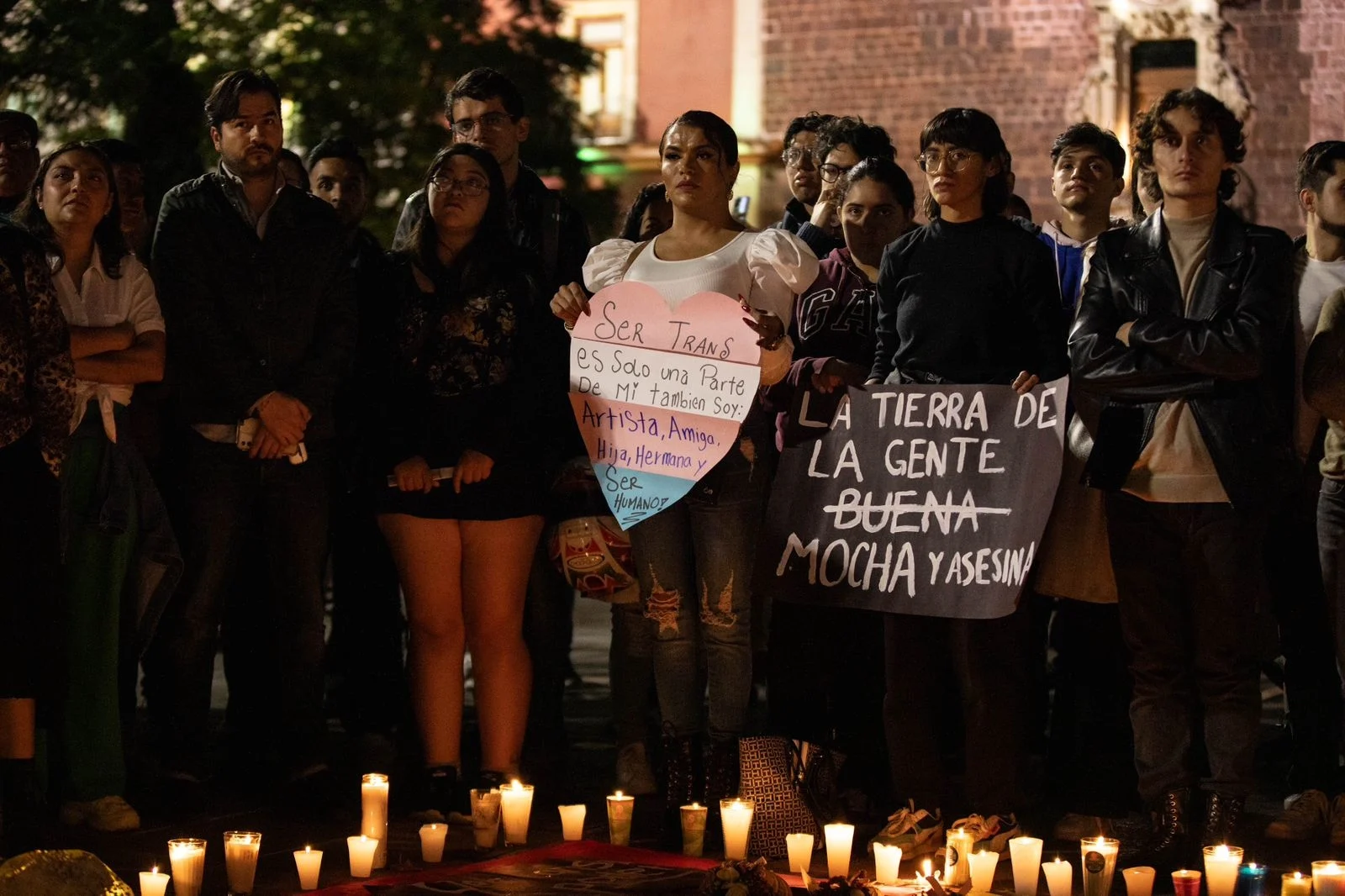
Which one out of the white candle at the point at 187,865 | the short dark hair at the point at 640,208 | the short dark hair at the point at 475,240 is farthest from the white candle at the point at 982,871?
the short dark hair at the point at 640,208

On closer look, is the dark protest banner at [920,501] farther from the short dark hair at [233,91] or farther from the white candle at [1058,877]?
the short dark hair at [233,91]

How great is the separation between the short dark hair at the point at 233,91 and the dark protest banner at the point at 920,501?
199 cm

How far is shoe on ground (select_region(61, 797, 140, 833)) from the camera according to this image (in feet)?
17.3

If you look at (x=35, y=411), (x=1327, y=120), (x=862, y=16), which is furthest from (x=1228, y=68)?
(x=35, y=411)

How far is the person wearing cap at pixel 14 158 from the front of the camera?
18.8ft

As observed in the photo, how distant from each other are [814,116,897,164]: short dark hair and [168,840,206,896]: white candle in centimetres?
317

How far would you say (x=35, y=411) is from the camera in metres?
4.91

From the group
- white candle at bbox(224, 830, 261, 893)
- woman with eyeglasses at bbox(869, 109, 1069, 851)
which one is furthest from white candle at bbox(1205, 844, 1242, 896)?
white candle at bbox(224, 830, 261, 893)

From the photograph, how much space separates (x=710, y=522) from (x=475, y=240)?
3.78 ft

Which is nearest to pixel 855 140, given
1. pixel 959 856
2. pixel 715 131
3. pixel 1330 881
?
pixel 715 131

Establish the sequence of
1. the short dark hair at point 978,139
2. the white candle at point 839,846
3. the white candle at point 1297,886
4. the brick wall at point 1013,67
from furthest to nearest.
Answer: the brick wall at point 1013,67 → the short dark hair at point 978,139 → the white candle at point 839,846 → the white candle at point 1297,886

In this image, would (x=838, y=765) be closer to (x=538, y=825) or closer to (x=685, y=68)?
(x=538, y=825)

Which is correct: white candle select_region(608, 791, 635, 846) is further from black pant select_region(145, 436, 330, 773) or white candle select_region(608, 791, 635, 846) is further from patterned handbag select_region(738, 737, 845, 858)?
black pant select_region(145, 436, 330, 773)

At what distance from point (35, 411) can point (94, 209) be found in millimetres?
794
